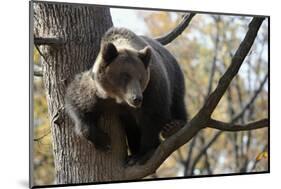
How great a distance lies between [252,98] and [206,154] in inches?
19.5

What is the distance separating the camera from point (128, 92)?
2.89 metres

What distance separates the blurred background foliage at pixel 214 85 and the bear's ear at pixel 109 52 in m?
0.42

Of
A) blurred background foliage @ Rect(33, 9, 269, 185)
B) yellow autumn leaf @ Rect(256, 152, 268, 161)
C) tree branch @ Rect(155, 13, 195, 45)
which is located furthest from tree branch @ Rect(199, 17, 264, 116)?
yellow autumn leaf @ Rect(256, 152, 268, 161)

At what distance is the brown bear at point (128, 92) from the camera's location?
295cm

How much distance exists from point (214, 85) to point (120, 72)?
89 cm

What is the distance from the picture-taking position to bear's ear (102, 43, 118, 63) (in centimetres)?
291

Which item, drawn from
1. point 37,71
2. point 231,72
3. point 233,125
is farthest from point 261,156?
point 37,71

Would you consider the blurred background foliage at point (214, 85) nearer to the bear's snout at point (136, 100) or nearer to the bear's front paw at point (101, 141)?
the bear's front paw at point (101, 141)

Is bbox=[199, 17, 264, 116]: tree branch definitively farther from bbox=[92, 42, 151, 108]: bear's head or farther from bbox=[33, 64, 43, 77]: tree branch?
bbox=[33, 64, 43, 77]: tree branch

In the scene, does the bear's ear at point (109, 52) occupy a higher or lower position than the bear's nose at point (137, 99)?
higher

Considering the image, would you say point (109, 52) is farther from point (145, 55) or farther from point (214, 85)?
point (214, 85)

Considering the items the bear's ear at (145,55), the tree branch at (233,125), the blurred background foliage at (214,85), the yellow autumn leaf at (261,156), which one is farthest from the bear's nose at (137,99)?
the yellow autumn leaf at (261,156)

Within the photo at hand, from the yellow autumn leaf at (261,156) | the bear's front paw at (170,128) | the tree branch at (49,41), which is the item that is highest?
the tree branch at (49,41)
